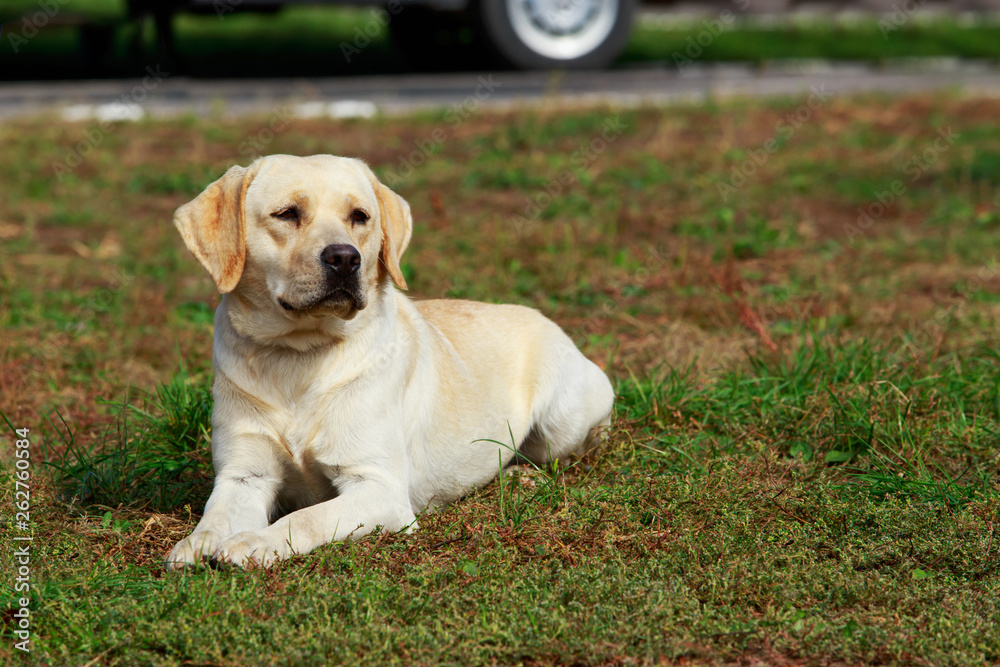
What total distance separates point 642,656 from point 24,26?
12739 mm

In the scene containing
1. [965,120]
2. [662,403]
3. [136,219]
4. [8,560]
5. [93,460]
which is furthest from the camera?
[965,120]

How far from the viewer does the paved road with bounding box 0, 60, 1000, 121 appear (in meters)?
10.5

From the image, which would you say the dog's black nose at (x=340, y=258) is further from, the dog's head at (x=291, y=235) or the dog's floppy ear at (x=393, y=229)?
the dog's floppy ear at (x=393, y=229)

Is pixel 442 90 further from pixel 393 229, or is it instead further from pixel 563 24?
pixel 393 229

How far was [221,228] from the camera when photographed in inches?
137

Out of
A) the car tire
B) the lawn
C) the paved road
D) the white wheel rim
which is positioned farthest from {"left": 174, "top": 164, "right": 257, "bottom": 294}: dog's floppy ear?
the white wheel rim

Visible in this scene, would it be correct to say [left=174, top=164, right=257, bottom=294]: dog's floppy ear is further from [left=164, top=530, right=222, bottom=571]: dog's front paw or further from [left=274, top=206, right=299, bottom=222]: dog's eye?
[left=164, top=530, right=222, bottom=571]: dog's front paw

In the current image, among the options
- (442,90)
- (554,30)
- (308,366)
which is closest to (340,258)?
(308,366)

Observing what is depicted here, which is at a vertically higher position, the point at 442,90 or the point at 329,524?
the point at 442,90

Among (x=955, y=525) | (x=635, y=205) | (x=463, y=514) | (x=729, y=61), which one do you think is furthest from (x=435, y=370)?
(x=729, y=61)

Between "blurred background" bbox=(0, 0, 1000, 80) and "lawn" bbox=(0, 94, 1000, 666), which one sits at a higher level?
"blurred background" bbox=(0, 0, 1000, 80)

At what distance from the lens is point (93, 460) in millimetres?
3973

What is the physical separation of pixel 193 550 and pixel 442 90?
8779mm

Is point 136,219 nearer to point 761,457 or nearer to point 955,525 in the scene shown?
point 761,457
